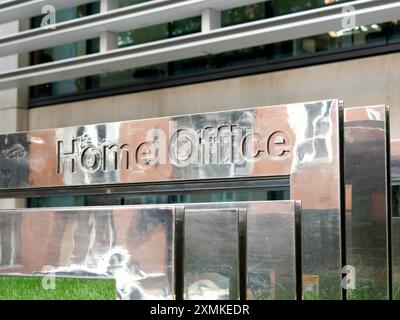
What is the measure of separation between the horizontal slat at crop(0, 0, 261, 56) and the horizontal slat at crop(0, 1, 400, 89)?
0.34 metres

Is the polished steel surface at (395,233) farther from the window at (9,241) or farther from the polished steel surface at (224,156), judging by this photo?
the window at (9,241)

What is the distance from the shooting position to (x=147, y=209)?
5391 millimetres

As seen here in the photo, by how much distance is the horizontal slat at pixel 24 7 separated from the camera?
354 inches

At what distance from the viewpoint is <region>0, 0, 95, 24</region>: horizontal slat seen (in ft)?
29.5

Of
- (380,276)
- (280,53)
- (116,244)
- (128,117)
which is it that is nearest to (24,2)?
(128,117)

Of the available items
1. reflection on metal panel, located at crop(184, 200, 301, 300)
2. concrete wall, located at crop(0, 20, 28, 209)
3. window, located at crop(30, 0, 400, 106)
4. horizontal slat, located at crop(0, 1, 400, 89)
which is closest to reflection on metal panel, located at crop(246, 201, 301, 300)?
reflection on metal panel, located at crop(184, 200, 301, 300)

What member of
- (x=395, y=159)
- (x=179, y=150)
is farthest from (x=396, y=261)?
(x=179, y=150)

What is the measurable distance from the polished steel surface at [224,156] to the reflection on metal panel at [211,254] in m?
0.35

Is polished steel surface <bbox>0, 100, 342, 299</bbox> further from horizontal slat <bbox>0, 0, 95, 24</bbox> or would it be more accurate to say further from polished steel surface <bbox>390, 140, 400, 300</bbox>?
horizontal slat <bbox>0, 0, 95, 24</bbox>

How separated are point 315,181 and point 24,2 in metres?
5.54

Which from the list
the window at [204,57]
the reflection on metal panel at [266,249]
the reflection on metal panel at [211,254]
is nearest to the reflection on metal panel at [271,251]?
the reflection on metal panel at [266,249]
